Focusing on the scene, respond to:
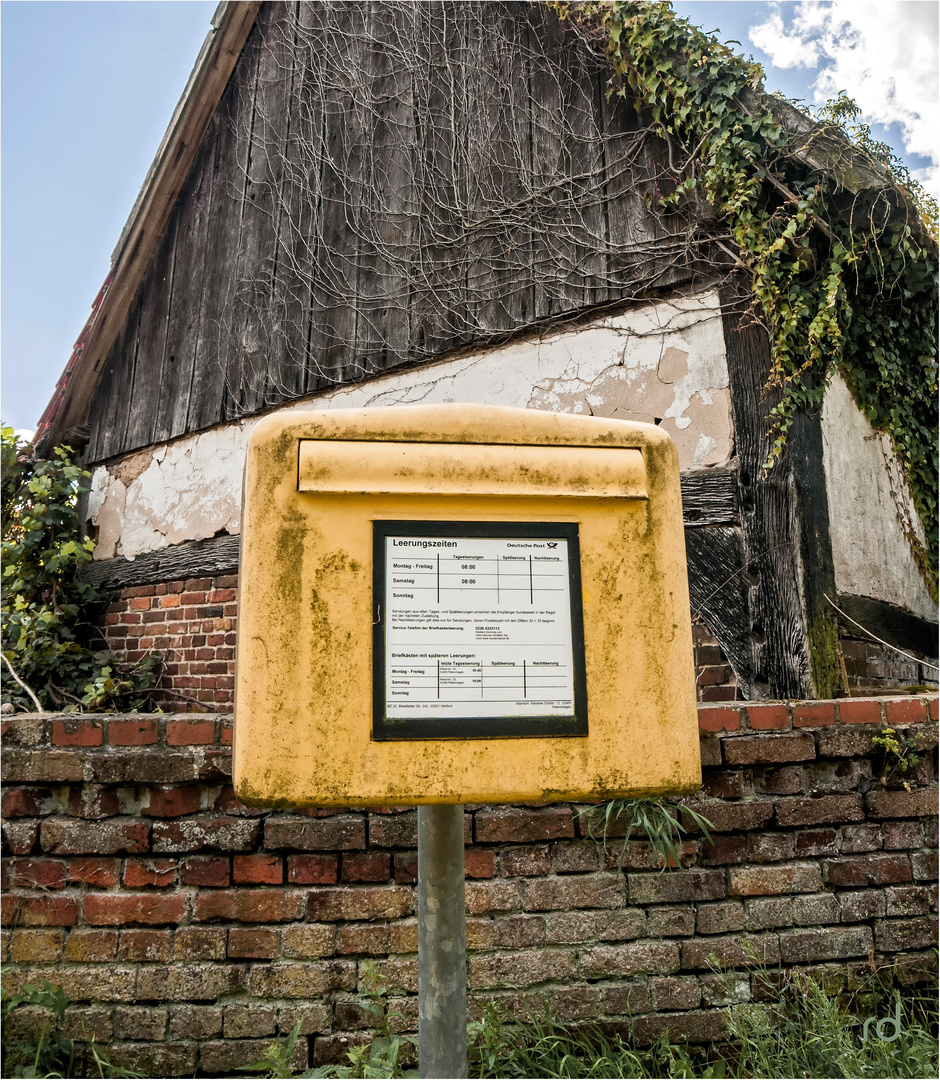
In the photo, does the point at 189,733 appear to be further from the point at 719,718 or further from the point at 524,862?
the point at 719,718

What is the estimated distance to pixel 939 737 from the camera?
2.44m

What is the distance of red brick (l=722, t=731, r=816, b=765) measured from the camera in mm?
2322

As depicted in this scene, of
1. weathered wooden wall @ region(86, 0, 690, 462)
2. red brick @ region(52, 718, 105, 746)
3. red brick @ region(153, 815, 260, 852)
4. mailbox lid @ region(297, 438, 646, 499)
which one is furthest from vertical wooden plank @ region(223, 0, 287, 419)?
mailbox lid @ region(297, 438, 646, 499)

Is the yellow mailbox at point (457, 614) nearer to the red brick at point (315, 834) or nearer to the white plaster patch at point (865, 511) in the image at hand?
the red brick at point (315, 834)

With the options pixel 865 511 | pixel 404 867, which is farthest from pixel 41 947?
pixel 865 511

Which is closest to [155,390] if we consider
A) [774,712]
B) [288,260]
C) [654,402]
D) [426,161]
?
[288,260]

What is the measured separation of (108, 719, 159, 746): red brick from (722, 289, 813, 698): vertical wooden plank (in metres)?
2.19

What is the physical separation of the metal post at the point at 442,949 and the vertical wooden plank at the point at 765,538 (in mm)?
2142

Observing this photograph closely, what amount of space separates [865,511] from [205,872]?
322cm

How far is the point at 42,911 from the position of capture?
2158 mm

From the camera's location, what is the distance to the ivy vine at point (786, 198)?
3.19 m

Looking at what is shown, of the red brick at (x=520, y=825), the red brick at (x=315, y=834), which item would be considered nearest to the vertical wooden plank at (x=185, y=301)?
the red brick at (x=315, y=834)

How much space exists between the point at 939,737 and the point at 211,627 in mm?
3861

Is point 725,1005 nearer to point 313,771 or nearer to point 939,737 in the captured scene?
point 939,737
